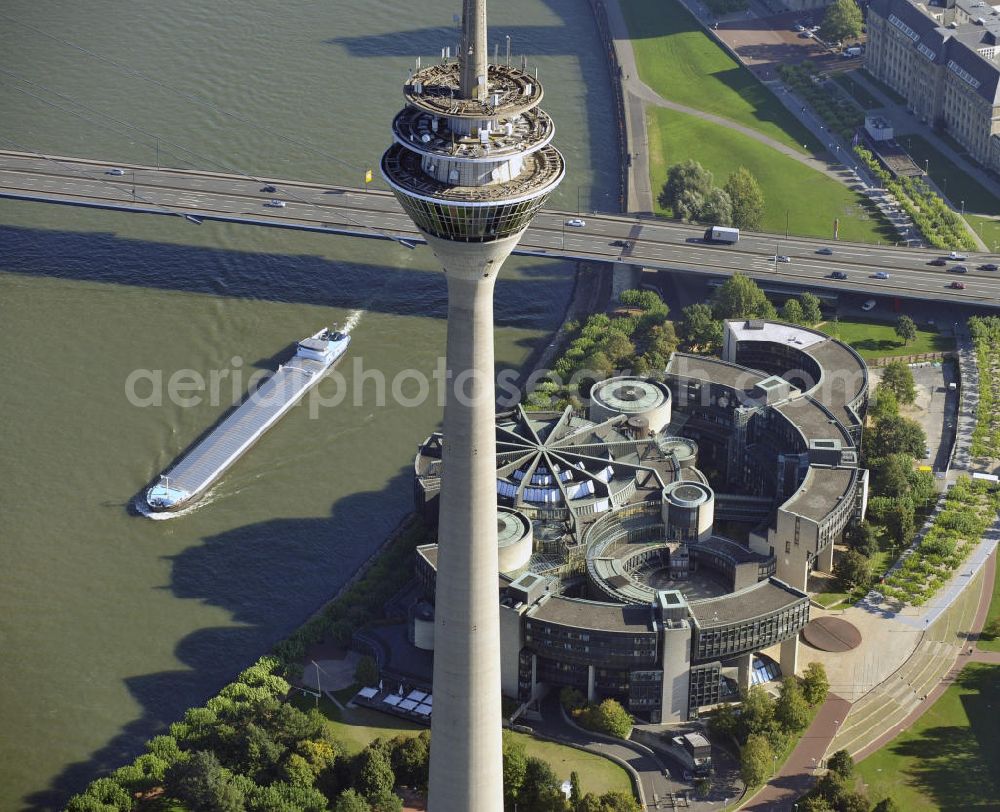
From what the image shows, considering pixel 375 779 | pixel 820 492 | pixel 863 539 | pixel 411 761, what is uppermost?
pixel 820 492

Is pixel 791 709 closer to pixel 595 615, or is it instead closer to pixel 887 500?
pixel 595 615

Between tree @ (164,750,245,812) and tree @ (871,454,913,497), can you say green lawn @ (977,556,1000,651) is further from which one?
tree @ (164,750,245,812)

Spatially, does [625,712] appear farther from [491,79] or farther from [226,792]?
[491,79]

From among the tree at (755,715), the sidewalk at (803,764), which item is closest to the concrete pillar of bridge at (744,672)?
the tree at (755,715)

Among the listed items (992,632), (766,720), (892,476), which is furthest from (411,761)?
(892,476)

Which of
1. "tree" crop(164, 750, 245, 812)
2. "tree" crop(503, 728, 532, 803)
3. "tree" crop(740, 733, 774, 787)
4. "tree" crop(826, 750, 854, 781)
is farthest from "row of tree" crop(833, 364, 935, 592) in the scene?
"tree" crop(164, 750, 245, 812)

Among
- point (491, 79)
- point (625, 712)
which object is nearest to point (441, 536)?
point (491, 79)

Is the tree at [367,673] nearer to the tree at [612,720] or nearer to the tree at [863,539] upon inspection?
the tree at [612,720]
